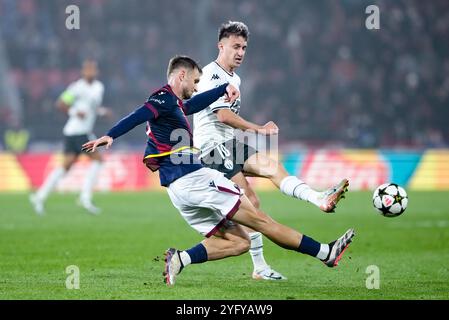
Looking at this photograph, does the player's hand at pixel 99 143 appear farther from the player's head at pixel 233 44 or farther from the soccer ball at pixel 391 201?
the soccer ball at pixel 391 201

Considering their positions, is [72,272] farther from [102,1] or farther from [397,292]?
[102,1]

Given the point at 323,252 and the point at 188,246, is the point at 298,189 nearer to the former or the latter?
the point at 323,252

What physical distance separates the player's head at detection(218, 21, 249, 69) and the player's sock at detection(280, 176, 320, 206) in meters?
1.24

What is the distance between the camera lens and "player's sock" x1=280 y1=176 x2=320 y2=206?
25.3 ft

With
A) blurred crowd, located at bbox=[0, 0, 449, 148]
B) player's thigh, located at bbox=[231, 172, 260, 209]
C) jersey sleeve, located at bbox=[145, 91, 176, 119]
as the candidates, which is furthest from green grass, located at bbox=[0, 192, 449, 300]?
blurred crowd, located at bbox=[0, 0, 449, 148]

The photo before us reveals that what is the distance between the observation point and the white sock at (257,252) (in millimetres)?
8148

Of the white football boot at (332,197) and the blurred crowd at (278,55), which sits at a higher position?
the blurred crowd at (278,55)

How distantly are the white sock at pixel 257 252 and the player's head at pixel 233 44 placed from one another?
1.68m

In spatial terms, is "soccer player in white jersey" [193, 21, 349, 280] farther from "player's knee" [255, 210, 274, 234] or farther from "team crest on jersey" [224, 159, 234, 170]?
"player's knee" [255, 210, 274, 234]

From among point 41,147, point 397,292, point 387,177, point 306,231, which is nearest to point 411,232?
point 306,231

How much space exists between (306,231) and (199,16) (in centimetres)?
1563

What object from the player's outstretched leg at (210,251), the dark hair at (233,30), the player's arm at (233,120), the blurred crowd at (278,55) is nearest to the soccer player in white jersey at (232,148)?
the dark hair at (233,30)

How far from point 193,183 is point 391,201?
82.7 inches

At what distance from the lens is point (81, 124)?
1620 cm
